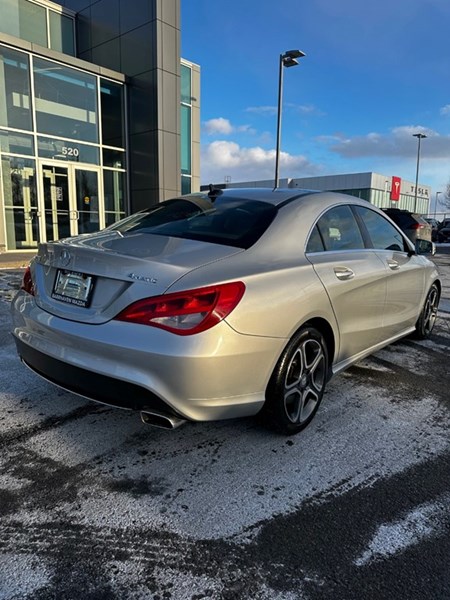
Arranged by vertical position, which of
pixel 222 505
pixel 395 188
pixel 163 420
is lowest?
pixel 222 505

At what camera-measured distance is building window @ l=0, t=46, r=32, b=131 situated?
12180 mm

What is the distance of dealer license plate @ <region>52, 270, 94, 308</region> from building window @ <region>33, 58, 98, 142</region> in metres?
11.9

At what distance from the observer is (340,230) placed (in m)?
3.54

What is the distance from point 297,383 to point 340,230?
131cm

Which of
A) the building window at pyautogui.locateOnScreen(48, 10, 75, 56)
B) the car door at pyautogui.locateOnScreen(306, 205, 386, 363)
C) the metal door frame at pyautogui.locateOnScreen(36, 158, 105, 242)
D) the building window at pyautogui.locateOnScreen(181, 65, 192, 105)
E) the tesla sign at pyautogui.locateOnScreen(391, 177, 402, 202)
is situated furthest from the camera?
the tesla sign at pyautogui.locateOnScreen(391, 177, 402, 202)

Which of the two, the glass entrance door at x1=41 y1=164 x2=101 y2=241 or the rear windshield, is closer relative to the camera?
the rear windshield

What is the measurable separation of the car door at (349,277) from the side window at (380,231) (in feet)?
0.69

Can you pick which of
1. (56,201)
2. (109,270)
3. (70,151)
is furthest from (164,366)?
(70,151)

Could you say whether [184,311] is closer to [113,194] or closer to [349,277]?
[349,277]

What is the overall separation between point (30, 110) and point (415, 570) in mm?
13848

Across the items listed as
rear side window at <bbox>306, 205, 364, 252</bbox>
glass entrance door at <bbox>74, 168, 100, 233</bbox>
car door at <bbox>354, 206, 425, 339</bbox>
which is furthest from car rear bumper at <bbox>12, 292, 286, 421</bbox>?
glass entrance door at <bbox>74, 168, 100, 233</bbox>

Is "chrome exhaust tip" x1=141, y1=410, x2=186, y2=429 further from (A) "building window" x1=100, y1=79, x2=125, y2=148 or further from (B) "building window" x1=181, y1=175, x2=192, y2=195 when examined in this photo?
(B) "building window" x1=181, y1=175, x2=192, y2=195

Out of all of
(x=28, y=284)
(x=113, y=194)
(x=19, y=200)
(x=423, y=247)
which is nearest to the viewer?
(x=28, y=284)

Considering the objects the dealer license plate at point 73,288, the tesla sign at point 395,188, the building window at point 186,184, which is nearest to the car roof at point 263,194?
the dealer license plate at point 73,288
